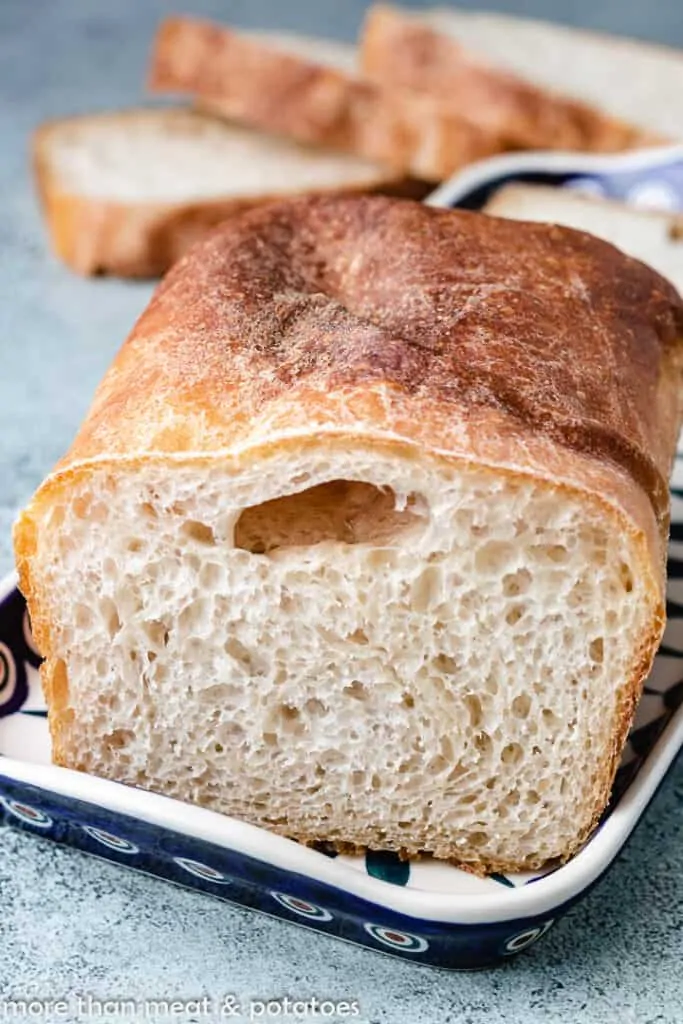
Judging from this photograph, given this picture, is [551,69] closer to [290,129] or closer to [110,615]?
[290,129]

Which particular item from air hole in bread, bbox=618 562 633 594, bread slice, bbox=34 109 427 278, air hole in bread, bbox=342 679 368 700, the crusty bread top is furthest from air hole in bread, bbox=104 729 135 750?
bread slice, bbox=34 109 427 278

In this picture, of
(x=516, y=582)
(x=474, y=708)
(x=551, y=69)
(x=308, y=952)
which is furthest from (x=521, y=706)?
(x=551, y=69)

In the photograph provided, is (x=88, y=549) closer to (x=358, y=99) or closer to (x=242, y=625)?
(x=242, y=625)

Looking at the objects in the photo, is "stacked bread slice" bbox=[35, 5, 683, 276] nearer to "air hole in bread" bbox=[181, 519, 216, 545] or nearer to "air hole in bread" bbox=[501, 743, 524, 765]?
"air hole in bread" bbox=[181, 519, 216, 545]

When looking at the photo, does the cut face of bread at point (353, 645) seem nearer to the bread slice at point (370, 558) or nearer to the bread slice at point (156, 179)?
the bread slice at point (370, 558)

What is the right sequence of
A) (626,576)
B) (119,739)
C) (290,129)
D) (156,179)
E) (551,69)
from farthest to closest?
(551,69), (290,129), (156,179), (119,739), (626,576)

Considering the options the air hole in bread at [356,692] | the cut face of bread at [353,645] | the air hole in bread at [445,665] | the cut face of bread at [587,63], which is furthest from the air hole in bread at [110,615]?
the cut face of bread at [587,63]
